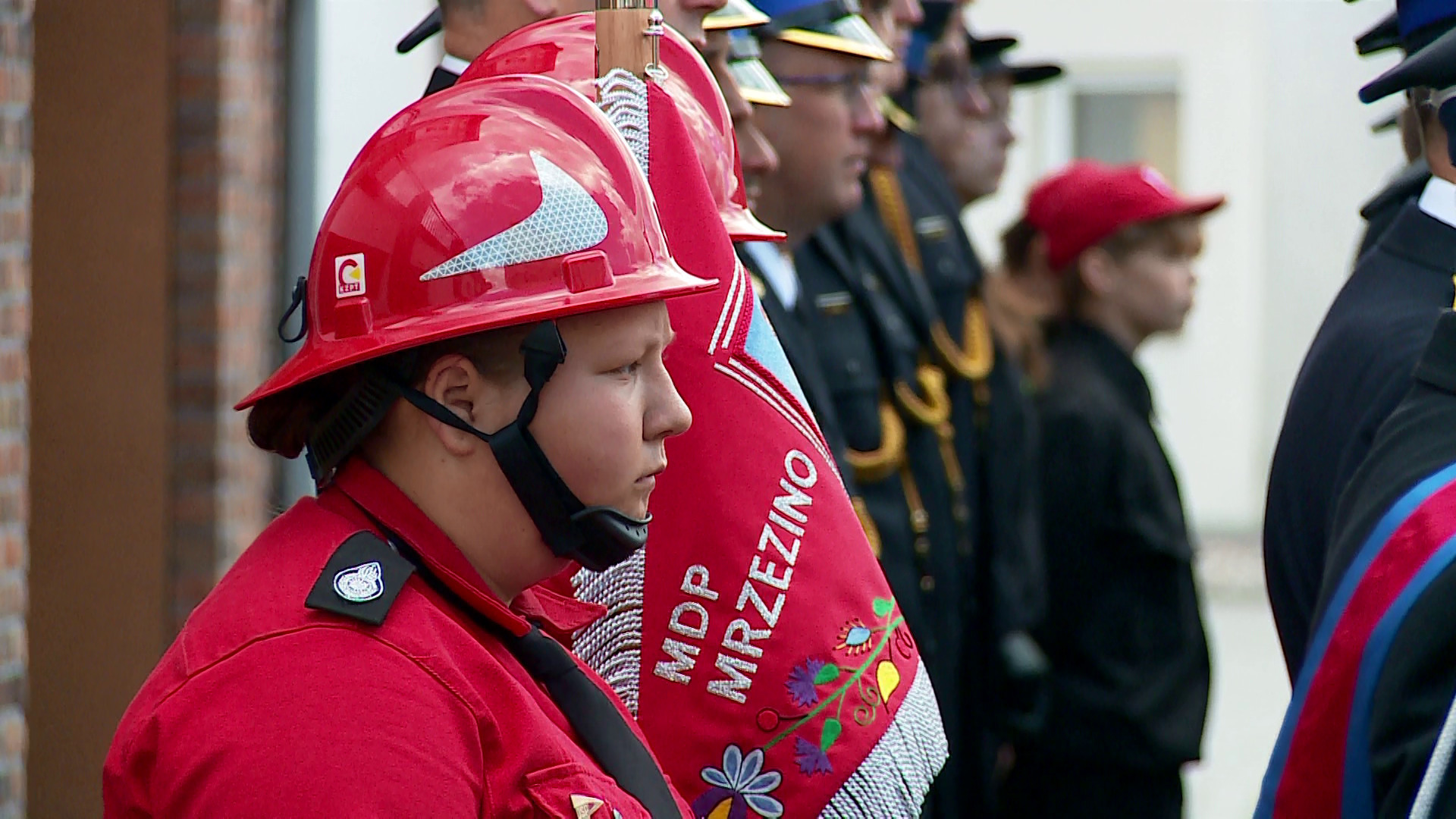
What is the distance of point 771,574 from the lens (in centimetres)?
231

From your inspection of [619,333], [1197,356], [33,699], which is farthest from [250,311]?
[1197,356]

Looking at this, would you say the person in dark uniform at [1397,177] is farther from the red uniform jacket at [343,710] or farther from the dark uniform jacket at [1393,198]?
the red uniform jacket at [343,710]

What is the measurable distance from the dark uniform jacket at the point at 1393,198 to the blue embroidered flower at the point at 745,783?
1.59 meters

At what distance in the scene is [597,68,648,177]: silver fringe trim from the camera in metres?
2.34

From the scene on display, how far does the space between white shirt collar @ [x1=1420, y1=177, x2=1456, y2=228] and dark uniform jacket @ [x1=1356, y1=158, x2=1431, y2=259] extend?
0.09 metres

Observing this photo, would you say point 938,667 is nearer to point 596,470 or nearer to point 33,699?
point 33,699

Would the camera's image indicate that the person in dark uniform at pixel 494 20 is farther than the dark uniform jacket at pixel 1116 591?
No

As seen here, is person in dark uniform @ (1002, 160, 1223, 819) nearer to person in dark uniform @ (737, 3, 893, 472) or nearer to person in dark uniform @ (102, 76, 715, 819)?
person in dark uniform @ (737, 3, 893, 472)

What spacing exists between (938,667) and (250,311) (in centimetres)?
191

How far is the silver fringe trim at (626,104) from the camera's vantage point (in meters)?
2.34

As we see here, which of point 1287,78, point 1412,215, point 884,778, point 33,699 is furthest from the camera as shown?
point 1287,78

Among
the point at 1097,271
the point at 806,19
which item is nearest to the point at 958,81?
the point at 1097,271

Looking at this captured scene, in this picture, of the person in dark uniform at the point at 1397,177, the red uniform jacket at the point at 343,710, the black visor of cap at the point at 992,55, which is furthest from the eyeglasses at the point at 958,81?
the red uniform jacket at the point at 343,710

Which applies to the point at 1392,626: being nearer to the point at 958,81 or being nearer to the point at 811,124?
the point at 811,124
